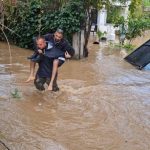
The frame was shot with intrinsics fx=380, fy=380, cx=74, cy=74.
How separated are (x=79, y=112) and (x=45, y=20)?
24.2 ft

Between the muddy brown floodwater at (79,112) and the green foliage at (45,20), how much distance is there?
2.16m

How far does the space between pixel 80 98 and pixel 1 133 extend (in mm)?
2785

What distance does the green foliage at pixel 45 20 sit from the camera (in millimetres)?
13023

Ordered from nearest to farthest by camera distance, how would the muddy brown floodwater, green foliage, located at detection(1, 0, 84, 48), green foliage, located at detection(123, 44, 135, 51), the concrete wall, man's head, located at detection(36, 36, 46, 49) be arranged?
the muddy brown floodwater, man's head, located at detection(36, 36, 46, 49), green foliage, located at detection(1, 0, 84, 48), the concrete wall, green foliage, located at detection(123, 44, 135, 51)

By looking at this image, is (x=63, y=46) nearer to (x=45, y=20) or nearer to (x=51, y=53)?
(x=51, y=53)

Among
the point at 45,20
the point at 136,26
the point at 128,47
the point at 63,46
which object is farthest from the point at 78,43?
the point at 63,46

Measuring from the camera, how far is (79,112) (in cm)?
719

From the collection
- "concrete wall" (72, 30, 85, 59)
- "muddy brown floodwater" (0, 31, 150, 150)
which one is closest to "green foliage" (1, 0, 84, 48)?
"concrete wall" (72, 30, 85, 59)

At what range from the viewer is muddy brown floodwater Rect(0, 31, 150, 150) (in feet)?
18.7

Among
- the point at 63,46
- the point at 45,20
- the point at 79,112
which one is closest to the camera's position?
the point at 79,112

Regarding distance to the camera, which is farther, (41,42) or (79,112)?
(41,42)

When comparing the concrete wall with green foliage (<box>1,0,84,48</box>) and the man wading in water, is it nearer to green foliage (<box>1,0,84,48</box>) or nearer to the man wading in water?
green foliage (<box>1,0,84,48</box>)

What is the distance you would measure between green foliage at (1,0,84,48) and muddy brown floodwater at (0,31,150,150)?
2158mm

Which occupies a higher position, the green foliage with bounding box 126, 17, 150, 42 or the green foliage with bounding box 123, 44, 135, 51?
the green foliage with bounding box 126, 17, 150, 42
